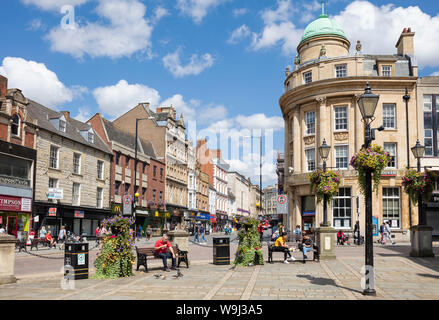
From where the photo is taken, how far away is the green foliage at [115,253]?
43.5ft

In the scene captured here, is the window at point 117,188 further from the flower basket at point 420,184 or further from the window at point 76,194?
the flower basket at point 420,184

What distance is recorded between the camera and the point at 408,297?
961 centimetres

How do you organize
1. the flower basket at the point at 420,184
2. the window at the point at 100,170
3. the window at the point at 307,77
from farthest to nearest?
1. the window at the point at 100,170
2. the window at the point at 307,77
3. the flower basket at the point at 420,184

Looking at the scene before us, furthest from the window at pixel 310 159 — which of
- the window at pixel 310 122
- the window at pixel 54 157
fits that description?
the window at pixel 54 157

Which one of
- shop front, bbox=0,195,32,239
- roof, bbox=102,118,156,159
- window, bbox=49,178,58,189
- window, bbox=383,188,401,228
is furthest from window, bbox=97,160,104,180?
window, bbox=383,188,401,228

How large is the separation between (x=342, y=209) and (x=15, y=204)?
84.6 ft

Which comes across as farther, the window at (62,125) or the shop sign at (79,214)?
the shop sign at (79,214)

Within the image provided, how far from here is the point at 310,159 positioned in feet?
128

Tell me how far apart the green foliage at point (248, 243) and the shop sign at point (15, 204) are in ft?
64.3

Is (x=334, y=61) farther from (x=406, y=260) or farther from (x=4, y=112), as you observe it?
(x=4, y=112)

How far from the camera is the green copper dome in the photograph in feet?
134
